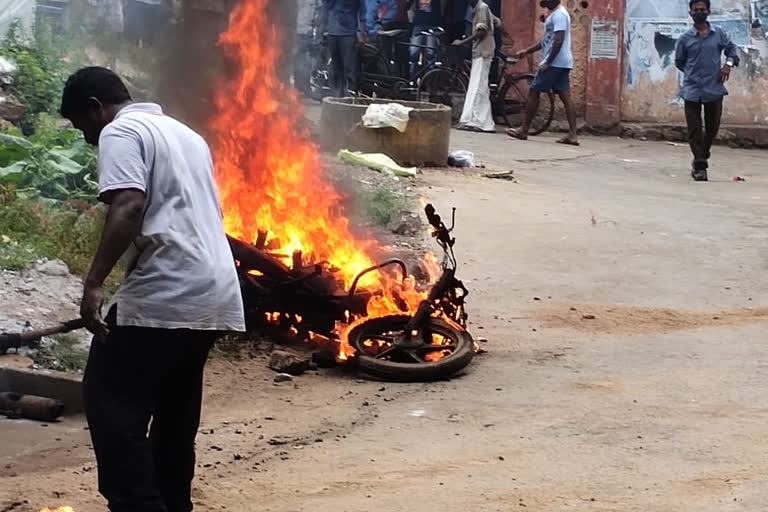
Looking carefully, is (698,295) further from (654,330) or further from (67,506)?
(67,506)

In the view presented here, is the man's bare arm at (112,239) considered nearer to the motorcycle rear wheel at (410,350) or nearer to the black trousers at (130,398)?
the black trousers at (130,398)

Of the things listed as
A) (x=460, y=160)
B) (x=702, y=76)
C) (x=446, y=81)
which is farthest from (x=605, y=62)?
(x=460, y=160)

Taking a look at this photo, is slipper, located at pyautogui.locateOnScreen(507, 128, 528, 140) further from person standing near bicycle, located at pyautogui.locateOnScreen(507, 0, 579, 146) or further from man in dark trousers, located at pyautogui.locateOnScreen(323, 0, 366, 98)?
man in dark trousers, located at pyautogui.locateOnScreen(323, 0, 366, 98)

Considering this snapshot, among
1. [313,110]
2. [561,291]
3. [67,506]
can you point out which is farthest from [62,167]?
[313,110]

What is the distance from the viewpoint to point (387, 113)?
12.8 m

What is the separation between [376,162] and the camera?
39.8 ft

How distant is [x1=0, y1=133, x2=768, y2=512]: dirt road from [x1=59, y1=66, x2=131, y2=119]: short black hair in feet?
4.90

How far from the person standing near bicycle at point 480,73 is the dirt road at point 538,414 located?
26.3 ft

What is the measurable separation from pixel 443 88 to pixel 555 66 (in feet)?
9.23

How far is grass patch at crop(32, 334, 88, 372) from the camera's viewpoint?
19.2 feet

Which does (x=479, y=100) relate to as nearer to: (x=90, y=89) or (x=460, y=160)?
(x=460, y=160)

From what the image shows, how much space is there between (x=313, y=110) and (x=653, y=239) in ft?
26.5

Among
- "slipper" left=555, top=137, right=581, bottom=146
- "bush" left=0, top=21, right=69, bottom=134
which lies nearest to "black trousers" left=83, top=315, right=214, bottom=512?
"bush" left=0, top=21, right=69, bottom=134

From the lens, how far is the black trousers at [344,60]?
57.7ft
